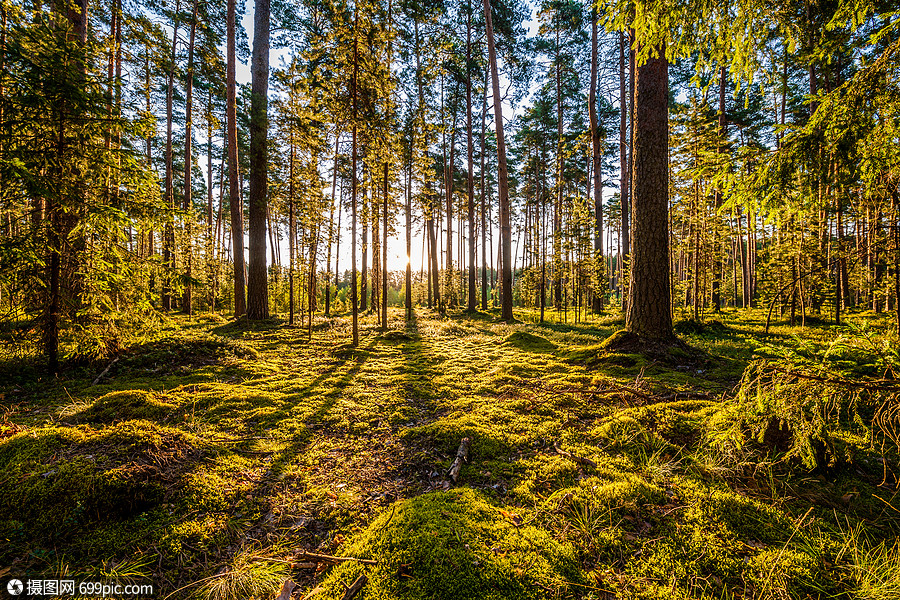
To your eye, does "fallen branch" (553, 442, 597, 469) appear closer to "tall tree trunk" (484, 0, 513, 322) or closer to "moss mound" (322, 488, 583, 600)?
"moss mound" (322, 488, 583, 600)

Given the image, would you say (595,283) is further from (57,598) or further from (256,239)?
(57,598)

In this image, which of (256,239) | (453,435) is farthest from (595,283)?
(256,239)

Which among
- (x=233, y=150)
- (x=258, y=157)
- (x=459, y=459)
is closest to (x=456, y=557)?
(x=459, y=459)

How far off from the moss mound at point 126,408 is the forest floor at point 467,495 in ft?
0.08

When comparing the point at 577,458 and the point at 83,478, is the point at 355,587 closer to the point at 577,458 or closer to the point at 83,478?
the point at 577,458

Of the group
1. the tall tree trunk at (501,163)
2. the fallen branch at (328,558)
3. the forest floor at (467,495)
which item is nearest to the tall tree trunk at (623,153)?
the tall tree trunk at (501,163)

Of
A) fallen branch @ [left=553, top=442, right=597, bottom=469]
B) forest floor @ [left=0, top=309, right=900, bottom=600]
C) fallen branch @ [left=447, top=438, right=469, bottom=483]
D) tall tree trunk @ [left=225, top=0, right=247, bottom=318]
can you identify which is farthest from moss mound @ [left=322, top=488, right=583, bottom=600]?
tall tree trunk @ [left=225, top=0, right=247, bottom=318]

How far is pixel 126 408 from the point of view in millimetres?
3506

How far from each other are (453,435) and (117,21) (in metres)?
17.5

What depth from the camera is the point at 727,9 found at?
2934mm

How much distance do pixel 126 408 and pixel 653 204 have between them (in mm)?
8346

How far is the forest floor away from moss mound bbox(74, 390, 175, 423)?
0.02 m

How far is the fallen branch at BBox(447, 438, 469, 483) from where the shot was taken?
2543 mm

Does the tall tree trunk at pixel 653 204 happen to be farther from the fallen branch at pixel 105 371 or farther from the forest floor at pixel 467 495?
the fallen branch at pixel 105 371
